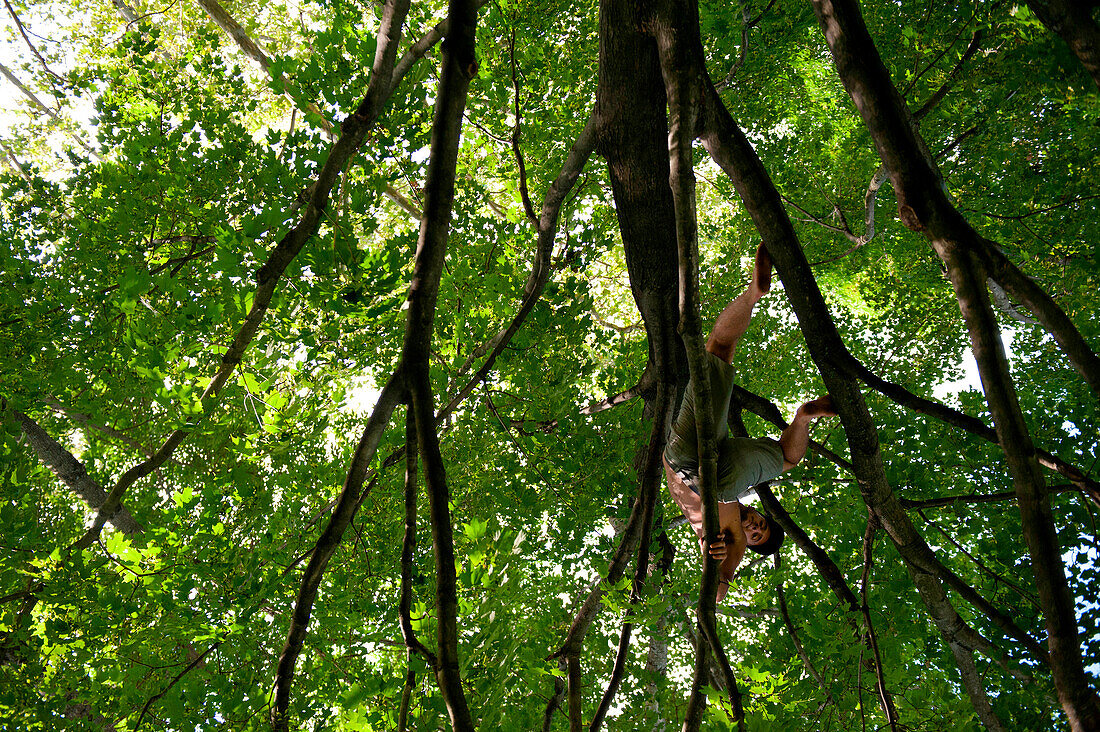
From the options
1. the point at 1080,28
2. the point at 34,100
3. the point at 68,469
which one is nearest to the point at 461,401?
the point at 1080,28

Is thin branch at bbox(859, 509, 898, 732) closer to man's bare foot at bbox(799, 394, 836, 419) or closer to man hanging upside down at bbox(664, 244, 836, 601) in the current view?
man hanging upside down at bbox(664, 244, 836, 601)

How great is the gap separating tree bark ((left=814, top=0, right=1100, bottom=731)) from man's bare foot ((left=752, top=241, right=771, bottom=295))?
108 cm

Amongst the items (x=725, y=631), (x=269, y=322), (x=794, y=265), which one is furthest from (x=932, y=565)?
(x=725, y=631)

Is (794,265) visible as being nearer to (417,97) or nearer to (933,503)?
(933,503)

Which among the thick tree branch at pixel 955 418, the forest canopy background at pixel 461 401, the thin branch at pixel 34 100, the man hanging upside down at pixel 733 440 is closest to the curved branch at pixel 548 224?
the forest canopy background at pixel 461 401

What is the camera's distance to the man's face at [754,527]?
14.4ft

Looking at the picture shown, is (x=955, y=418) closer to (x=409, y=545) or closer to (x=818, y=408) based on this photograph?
(x=818, y=408)

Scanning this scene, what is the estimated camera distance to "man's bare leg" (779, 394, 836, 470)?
358 centimetres

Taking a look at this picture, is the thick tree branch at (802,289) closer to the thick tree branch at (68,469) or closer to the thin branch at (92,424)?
the thin branch at (92,424)

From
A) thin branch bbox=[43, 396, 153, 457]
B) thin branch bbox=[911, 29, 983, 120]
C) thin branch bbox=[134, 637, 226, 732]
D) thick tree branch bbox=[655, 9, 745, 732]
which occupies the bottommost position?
thin branch bbox=[134, 637, 226, 732]

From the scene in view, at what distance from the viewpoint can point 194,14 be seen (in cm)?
959

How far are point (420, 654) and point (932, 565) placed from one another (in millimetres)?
2789

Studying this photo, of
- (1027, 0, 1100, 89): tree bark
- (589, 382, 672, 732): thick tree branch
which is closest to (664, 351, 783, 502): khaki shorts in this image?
(589, 382, 672, 732): thick tree branch

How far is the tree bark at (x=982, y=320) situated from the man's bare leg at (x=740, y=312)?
1114 mm
